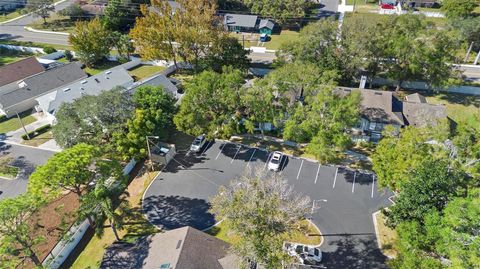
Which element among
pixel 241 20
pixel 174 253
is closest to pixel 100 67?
pixel 241 20

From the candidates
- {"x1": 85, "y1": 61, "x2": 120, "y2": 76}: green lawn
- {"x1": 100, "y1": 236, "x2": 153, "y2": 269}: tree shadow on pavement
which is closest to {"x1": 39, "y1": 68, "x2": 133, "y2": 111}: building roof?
{"x1": 85, "y1": 61, "x2": 120, "y2": 76}: green lawn

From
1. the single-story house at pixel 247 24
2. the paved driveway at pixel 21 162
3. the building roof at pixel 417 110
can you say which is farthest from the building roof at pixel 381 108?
the paved driveway at pixel 21 162

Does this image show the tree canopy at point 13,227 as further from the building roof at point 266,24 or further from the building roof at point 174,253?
the building roof at point 266,24

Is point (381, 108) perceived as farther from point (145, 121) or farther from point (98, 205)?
point (98, 205)

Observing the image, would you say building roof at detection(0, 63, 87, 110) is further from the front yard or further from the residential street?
the front yard

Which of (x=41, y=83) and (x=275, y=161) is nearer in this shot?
(x=275, y=161)

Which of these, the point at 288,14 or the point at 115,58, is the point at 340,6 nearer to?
the point at 288,14

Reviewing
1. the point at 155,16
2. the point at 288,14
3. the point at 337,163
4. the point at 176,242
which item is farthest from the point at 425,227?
the point at 288,14
